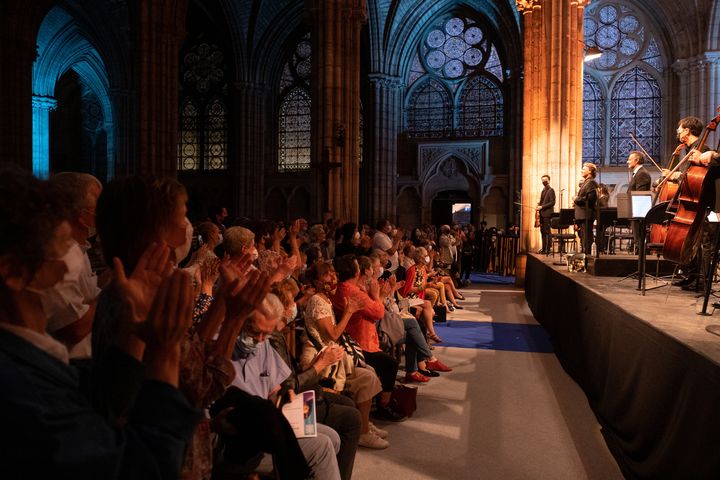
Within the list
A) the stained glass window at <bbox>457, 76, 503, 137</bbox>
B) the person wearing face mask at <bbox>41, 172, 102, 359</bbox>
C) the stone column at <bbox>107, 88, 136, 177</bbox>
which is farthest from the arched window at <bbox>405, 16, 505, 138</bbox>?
the person wearing face mask at <bbox>41, 172, 102, 359</bbox>

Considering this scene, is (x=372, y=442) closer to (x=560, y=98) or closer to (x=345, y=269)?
(x=345, y=269)

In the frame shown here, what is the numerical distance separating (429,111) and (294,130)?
20.2ft

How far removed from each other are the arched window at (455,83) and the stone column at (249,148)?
21.3 ft

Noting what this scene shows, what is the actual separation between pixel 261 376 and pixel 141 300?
5.95 feet

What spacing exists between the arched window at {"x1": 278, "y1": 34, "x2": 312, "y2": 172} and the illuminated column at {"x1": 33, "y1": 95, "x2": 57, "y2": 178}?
31.5ft

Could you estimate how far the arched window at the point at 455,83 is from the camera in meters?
24.8

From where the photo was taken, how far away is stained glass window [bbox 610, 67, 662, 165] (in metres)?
22.5

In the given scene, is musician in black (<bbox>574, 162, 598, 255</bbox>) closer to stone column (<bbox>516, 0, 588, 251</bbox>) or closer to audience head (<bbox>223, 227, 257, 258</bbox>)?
stone column (<bbox>516, 0, 588, 251</bbox>)

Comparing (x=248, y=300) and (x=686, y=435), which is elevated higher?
(x=248, y=300)

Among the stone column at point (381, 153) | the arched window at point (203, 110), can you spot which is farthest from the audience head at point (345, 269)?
the arched window at point (203, 110)

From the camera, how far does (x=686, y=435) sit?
105 inches

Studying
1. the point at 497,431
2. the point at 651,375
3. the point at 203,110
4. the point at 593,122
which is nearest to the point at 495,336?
the point at 497,431

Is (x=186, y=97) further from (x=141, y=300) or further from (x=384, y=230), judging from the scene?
(x=141, y=300)

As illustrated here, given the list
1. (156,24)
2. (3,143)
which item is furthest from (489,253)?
(3,143)
